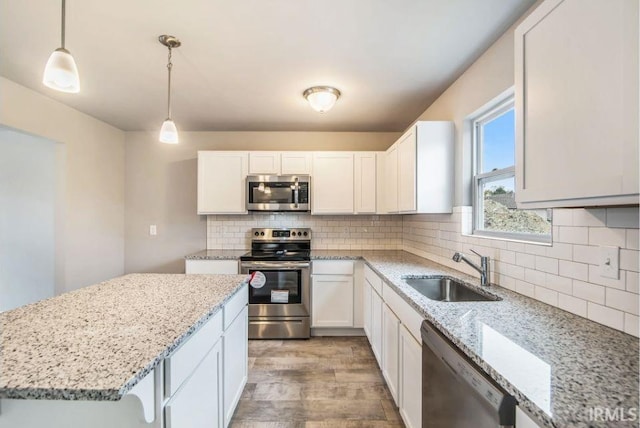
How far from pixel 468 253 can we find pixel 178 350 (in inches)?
75.6

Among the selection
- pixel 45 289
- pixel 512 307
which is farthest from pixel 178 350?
pixel 45 289

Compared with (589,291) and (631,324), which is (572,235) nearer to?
(589,291)

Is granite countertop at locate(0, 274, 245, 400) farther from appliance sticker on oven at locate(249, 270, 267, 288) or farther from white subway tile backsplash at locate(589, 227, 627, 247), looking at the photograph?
white subway tile backsplash at locate(589, 227, 627, 247)

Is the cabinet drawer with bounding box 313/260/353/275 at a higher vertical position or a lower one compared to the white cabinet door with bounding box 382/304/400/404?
higher

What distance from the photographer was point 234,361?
5.89ft

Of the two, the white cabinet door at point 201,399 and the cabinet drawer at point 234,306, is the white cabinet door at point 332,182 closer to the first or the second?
the cabinet drawer at point 234,306

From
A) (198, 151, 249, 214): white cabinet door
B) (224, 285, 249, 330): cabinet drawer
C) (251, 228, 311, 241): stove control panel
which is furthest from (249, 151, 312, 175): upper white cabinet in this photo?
(224, 285, 249, 330): cabinet drawer

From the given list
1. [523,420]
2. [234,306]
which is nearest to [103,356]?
[234,306]

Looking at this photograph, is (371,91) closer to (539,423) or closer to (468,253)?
(468,253)

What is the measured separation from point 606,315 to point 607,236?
0.31 m

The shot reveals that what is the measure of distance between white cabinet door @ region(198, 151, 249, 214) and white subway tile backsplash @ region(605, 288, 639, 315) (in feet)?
9.94

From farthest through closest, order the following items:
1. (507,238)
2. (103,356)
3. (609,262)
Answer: (507,238), (609,262), (103,356)

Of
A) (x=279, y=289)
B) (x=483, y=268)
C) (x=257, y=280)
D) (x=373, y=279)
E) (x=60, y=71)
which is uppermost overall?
(x=60, y=71)

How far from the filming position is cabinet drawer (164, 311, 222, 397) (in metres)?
0.98
